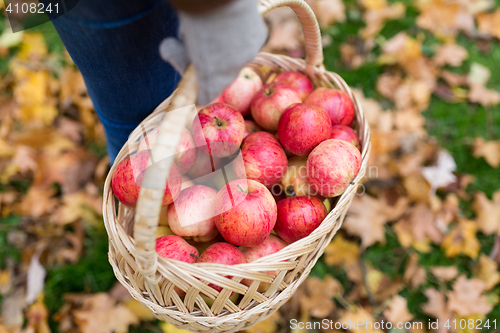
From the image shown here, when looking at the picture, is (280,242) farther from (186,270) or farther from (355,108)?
(355,108)

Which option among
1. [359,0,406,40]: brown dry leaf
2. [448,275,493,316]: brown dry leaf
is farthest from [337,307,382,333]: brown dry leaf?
[359,0,406,40]: brown dry leaf

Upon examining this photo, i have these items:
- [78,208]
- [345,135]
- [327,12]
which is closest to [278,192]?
[345,135]

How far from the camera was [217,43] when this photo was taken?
67 centimetres

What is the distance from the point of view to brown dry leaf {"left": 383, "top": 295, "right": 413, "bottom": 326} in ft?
4.36

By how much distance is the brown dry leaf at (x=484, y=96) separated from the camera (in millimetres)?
1872

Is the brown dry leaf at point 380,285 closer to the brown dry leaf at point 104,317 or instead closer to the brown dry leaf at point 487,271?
the brown dry leaf at point 487,271

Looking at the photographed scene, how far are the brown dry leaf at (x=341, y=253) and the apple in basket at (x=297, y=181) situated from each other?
0.52 metres

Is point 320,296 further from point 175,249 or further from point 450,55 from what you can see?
point 450,55

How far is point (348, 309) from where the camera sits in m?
1.37

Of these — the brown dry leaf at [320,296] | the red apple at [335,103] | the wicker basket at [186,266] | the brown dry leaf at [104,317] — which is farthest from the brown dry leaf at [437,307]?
the brown dry leaf at [104,317]

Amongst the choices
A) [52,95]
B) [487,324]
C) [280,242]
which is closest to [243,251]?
[280,242]

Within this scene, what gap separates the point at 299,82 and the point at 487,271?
1189 mm

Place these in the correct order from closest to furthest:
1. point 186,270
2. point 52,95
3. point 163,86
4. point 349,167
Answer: point 186,270 → point 349,167 → point 163,86 → point 52,95

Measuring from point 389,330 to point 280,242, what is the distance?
0.69 metres
